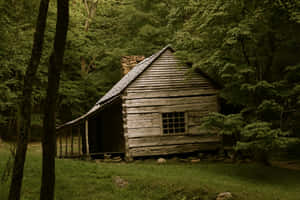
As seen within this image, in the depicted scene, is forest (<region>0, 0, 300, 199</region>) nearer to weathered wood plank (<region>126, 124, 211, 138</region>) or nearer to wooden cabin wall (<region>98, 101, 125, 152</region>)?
weathered wood plank (<region>126, 124, 211, 138</region>)

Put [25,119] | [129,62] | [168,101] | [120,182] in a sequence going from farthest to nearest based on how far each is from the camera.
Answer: [129,62] → [168,101] → [120,182] → [25,119]

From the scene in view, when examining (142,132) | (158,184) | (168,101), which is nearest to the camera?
(158,184)

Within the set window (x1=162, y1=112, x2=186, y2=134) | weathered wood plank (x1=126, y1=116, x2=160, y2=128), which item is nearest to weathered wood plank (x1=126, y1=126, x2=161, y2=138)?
weathered wood plank (x1=126, y1=116, x2=160, y2=128)

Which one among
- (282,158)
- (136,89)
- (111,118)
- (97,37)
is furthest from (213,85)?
(97,37)

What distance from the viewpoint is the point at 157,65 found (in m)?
17.4

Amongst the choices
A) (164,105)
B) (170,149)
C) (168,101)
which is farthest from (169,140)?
(168,101)

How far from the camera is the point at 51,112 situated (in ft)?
21.5

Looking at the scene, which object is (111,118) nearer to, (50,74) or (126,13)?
(126,13)

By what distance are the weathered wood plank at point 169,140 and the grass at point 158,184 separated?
298cm

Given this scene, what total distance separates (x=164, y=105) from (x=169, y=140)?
1822mm

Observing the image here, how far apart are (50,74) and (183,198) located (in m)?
4.93

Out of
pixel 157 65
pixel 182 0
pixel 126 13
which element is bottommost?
pixel 157 65

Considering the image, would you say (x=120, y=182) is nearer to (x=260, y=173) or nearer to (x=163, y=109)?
(x=260, y=173)

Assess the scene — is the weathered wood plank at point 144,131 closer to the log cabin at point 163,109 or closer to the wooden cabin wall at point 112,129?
the log cabin at point 163,109
